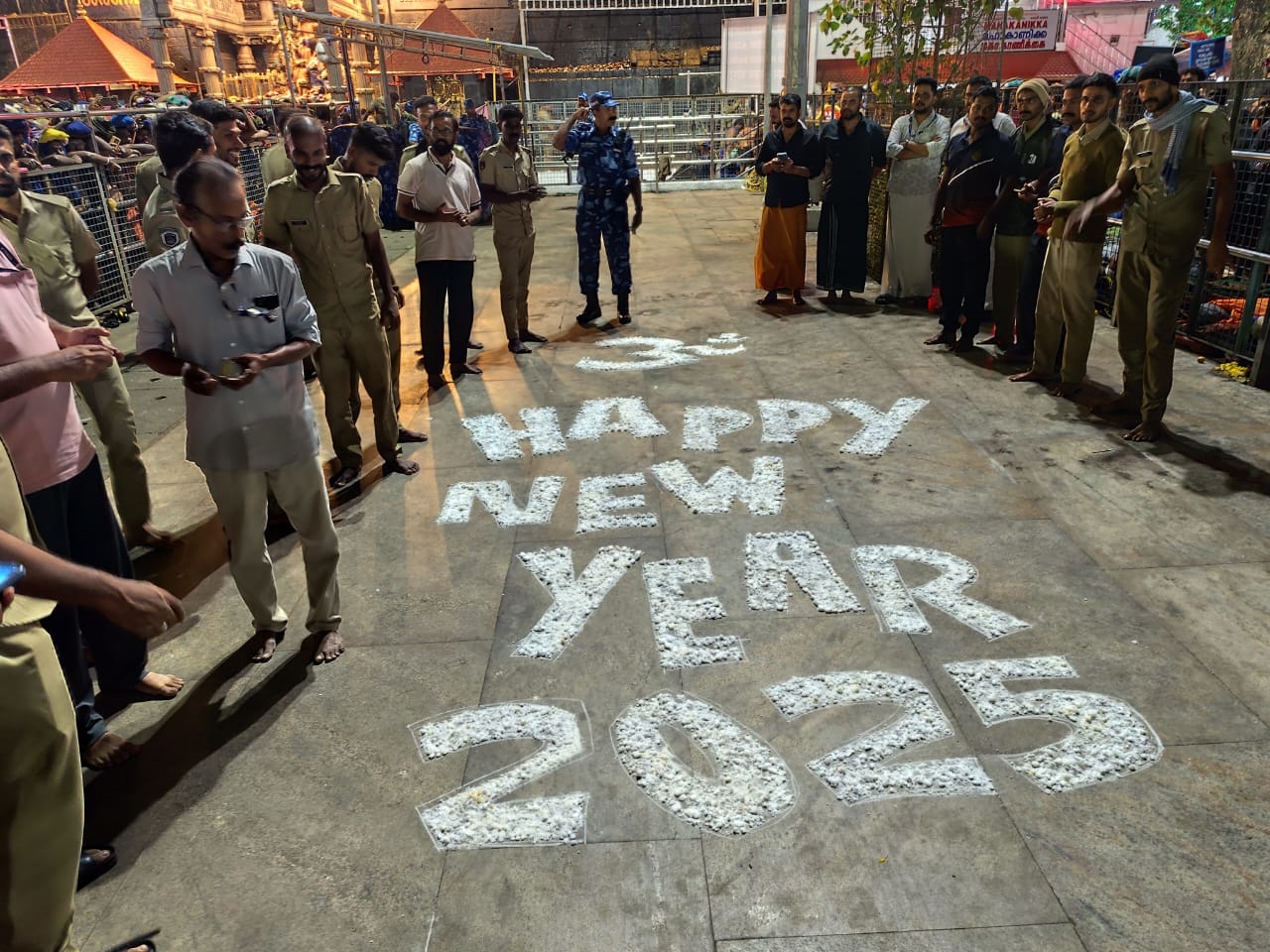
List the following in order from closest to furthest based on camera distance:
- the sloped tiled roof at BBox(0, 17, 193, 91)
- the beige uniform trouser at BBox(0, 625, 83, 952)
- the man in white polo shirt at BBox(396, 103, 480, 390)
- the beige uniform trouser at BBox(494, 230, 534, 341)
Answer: the beige uniform trouser at BBox(0, 625, 83, 952) < the man in white polo shirt at BBox(396, 103, 480, 390) < the beige uniform trouser at BBox(494, 230, 534, 341) < the sloped tiled roof at BBox(0, 17, 193, 91)

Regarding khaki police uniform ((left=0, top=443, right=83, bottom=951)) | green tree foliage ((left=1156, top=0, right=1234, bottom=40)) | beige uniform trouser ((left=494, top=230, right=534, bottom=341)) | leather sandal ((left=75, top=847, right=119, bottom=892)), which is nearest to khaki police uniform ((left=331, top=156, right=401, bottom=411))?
beige uniform trouser ((left=494, top=230, right=534, bottom=341))

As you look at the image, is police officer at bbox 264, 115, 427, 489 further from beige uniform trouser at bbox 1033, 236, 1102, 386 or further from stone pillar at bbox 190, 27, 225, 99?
stone pillar at bbox 190, 27, 225, 99

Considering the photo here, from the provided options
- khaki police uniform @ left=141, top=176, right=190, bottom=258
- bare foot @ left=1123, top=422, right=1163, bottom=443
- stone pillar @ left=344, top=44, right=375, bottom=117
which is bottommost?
bare foot @ left=1123, top=422, right=1163, bottom=443

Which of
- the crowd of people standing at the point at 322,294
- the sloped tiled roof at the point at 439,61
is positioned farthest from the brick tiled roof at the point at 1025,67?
the crowd of people standing at the point at 322,294

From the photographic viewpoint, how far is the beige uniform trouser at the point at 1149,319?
5.18 metres

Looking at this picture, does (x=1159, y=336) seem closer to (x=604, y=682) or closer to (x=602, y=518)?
(x=602, y=518)

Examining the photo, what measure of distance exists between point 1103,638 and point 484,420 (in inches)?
164

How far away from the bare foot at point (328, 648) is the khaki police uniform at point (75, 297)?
57.5 inches

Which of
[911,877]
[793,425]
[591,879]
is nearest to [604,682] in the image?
[591,879]

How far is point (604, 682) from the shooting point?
3377mm

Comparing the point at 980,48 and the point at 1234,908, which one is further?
the point at 980,48

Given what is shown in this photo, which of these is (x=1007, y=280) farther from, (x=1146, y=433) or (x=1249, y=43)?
(x=1249, y=43)

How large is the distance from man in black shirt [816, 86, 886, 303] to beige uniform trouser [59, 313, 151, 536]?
6.74 m

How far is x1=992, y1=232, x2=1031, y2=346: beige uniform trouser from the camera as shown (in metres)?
6.92
